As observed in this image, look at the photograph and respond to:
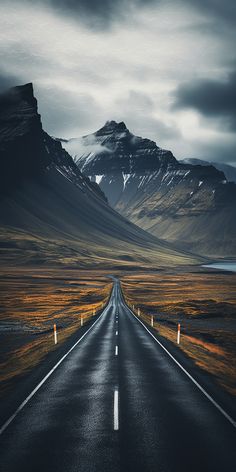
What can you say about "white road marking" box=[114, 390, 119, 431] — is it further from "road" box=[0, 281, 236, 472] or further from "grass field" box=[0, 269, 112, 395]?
"grass field" box=[0, 269, 112, 395]

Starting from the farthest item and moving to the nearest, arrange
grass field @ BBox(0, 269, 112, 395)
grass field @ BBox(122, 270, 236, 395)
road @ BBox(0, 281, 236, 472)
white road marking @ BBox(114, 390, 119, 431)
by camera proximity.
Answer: grass field @ BBox(0, 269, 112, 395)
grass field @ BBox(122, 270, 236, 395)
white road marking @ BBox(114, 390, 119, 431)
road @ BBox(0, 281, 236, 472)

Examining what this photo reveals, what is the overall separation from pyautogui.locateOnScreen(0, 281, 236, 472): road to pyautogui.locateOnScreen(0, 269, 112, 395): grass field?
13.2ft

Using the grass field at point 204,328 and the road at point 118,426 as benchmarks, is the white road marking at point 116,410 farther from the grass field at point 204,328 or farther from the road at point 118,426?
the grass field at point 204,328

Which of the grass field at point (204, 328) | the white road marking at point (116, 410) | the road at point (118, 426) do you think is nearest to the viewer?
the road at point (118, 426)

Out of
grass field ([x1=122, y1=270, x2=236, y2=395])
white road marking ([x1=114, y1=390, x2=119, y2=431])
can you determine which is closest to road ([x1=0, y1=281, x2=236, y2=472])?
white road marking ([x1=114, y1=390, x2=119, y2=431])

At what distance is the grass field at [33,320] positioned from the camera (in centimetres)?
2648

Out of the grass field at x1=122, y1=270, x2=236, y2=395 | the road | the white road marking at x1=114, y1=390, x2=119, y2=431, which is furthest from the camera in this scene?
the grass field at x1=122, y1=270, x2=236, y2=395

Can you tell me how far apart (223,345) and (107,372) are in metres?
21.6

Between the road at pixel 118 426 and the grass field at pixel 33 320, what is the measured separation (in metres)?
4.02

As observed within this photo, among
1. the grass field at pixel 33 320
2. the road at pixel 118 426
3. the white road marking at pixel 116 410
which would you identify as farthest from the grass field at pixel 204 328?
the grass field at pixel 33 320

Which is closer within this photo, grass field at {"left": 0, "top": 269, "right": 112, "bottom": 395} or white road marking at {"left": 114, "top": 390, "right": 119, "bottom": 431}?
white road marking at {"left": 114, "top": 390, "right": 119, "bottom": 431}

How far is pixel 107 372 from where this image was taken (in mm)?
20859

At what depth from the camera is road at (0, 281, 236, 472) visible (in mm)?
10609

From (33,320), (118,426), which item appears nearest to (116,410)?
(118,426)
